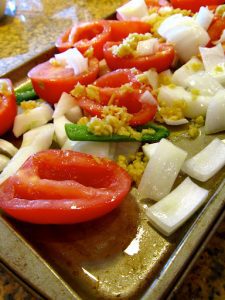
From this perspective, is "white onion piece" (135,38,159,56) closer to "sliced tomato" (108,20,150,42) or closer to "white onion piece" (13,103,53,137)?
"sliced tomato" (108,20,150,42)

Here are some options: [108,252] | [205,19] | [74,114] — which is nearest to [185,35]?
[205,19]

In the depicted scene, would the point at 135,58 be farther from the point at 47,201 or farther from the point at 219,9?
the point at 47,201

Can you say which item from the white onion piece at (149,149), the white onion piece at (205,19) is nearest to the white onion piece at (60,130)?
the white onion piece at (149,149)

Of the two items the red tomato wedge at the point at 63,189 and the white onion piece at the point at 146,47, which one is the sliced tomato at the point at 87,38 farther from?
the red tomato wedge at the point at 63,189

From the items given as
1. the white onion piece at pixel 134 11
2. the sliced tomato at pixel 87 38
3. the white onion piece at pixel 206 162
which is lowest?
the white onion piece at pixel 206 162

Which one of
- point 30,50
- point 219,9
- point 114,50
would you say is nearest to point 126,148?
point 114,50

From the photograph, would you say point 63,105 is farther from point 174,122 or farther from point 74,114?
point 174,122
